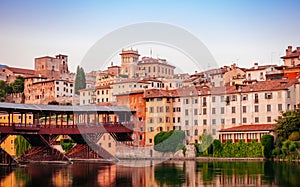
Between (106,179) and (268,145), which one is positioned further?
(268,145)

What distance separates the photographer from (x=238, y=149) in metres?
61.1

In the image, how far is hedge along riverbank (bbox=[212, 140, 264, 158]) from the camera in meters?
59.1

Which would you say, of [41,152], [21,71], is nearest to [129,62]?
[21,71]

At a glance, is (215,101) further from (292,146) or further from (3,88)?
(3,88)

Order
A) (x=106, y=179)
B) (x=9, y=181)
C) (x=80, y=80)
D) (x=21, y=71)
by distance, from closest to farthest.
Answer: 1. (x=9, y=181)
2. (x=106, y=179)
3. (x=80, y=80)
4. (x=21, y=71)

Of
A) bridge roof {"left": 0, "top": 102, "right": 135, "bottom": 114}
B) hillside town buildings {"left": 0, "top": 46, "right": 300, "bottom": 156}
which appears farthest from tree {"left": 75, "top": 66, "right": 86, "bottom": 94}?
bridge roof {"left": 0, "top": 102, "right": 135, "bottom": 114}

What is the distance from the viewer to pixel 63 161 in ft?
188

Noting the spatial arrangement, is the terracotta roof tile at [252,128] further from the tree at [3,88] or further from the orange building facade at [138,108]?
the tree at [3,88]

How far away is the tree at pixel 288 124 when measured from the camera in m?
56.8

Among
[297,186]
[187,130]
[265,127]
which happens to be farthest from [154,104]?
[297,186]

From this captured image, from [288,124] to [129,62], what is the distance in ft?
206

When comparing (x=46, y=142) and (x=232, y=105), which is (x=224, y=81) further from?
(x=46, y=142)

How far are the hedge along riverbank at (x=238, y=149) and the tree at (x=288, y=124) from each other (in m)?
2.56

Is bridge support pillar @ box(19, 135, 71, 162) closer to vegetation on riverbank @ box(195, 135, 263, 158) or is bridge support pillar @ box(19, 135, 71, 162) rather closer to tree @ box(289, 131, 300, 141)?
vegetation on riverbank @ box(195, 135, 263, 158)
